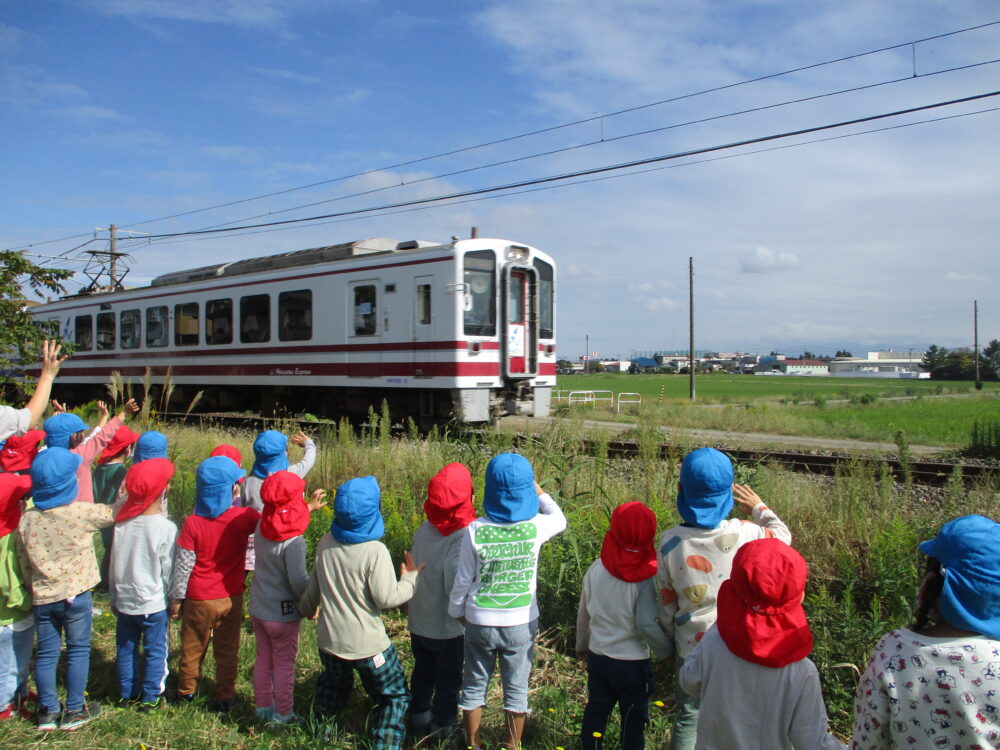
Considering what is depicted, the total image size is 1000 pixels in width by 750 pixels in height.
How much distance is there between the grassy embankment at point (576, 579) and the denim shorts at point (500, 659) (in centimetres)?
35

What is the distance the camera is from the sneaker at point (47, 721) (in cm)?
351

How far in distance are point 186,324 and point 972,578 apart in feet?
52.5

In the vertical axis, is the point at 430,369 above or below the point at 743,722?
above

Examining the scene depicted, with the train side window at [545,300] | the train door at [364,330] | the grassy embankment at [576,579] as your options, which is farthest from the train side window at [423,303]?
the grassy embankment at [576,579]

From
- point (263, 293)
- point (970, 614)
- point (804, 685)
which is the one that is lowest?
point (804, 685)

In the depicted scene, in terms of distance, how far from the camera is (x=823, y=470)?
948 cm

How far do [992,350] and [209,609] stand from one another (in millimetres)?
105022

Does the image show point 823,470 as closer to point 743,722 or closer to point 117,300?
point 743,722

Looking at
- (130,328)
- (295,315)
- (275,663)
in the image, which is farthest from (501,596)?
(130,328)

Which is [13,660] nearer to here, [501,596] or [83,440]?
[83,440]

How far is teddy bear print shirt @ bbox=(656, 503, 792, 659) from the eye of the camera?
2883mm

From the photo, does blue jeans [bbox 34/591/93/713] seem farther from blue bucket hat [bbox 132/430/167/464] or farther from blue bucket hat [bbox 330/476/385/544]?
blue bucket hat [bbox 330/476/385/544]

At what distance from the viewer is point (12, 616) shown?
3605 mm

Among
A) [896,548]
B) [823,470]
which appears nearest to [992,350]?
[823,470]
